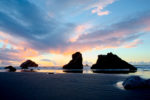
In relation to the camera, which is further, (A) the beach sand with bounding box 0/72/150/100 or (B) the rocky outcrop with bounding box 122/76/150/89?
(B) the rocky outcrop with bounding box 122/76/150/89

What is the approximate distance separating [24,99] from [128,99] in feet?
30.3

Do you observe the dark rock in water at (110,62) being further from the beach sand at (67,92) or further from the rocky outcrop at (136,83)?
the beach sand at (67,92)

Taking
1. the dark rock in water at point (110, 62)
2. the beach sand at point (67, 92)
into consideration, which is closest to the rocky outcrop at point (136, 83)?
the beach sand at point (67, 92)

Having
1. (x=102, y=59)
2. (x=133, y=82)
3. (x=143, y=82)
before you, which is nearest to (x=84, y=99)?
(x=133, y=82)

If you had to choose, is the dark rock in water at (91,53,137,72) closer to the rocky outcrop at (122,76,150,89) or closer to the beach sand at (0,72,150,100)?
the rocky outcrop at (122,76,150,89)

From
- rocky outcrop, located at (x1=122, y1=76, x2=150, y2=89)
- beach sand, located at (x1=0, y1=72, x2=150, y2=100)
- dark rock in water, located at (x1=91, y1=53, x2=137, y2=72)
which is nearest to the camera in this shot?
beach sand, located at (x1=0, y1=72, x2=150, y2=100)

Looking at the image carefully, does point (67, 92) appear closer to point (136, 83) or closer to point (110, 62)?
point (136, 83)

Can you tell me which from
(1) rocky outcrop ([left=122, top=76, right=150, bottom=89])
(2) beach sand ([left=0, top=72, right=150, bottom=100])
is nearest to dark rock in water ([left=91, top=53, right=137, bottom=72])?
(1) rocky outcrop ([left=122, top=76, right=150, bottom=89])

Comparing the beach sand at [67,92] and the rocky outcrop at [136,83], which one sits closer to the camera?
the beach sand at [67,92]

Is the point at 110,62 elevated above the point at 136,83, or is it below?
above

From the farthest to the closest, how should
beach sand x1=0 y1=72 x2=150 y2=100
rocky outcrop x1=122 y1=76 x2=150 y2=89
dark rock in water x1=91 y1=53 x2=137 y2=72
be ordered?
dark rock in water x1=91 y1=53 x2=137 y2=72 → rocky outcrop x1=122 y1=76 x2=150 y2=89 → beach sand x1=0 y1=72 x2=150 y2=100

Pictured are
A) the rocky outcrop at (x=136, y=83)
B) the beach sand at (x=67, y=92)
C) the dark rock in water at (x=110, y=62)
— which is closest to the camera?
the beach sand at (x=67, y=92)

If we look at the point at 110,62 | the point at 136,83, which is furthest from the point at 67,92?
the point at 110,62

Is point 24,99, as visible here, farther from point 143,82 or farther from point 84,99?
point 143,82
